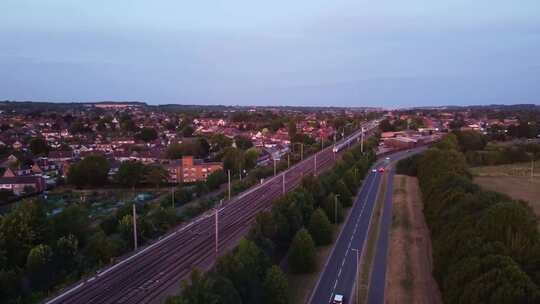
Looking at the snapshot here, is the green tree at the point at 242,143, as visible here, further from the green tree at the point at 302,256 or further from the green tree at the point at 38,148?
the green tree at the point at 302,256

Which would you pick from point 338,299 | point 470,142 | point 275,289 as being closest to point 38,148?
point 275,289

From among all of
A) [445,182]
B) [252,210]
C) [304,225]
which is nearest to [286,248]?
[304,225]

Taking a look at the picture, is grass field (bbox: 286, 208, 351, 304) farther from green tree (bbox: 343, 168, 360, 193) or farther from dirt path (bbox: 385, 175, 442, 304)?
green tree (bbox: 343, 168, 360, 193)

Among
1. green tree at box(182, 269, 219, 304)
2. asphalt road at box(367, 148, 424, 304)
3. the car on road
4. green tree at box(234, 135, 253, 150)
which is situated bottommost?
Result: asphalt road at box(367, 148, 424, 304)

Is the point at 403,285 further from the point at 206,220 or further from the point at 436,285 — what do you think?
the point at 206,220

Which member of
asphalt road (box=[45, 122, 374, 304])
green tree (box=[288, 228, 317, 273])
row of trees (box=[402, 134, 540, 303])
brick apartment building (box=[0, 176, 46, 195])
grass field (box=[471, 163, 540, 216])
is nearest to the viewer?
row of trees (box=[402, 134, 540, 303])

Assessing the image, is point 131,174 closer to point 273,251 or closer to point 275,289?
point 273,251

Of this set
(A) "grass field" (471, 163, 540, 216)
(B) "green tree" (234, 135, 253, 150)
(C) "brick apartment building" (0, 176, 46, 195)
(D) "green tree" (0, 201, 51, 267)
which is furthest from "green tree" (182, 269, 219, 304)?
(B) "green tree" (234, 135, 253, 150)
